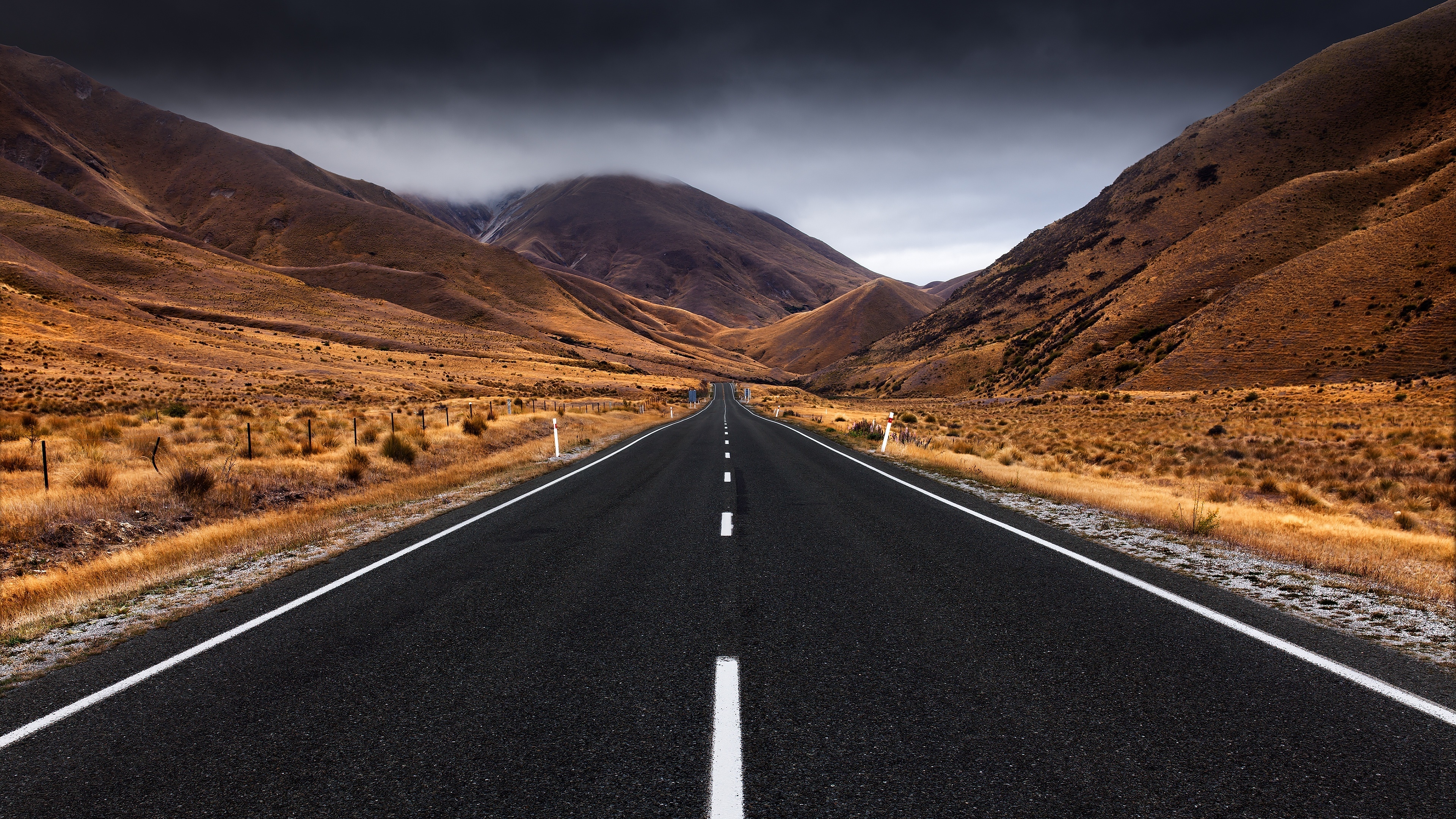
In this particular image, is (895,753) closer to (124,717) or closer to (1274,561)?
(124,717)

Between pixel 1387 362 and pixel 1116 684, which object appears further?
pixel 1387 362

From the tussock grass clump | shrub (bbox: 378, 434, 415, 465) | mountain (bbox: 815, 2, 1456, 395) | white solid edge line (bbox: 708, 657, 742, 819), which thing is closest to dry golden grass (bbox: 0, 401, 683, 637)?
shrub (bbox: 378, 434, 415, 465)

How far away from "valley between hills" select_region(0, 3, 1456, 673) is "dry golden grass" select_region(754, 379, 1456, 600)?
5.7 inches

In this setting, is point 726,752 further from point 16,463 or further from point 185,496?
point 16,463

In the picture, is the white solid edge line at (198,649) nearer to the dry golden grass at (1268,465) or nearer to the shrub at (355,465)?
the shrub at (355,465)

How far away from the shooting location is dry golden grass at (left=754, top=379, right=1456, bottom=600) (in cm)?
832

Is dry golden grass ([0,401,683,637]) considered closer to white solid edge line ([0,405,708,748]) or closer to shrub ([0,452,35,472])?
shrub ([0,452,35,472])

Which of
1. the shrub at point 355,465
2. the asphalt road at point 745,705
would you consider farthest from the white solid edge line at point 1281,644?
the shrub at point 355,465

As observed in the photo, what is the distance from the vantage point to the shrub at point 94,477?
35.0ft

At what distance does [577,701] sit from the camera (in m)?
3.68

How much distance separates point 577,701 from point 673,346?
195962 millimetres

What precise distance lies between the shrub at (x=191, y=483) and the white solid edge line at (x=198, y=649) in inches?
210

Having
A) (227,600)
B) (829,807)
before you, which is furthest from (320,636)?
(829,807)

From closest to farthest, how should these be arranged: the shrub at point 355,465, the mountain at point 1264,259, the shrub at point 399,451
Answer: the shrub at point 355,465, the shrub at point 399,451, the mountain at point 1264,259
